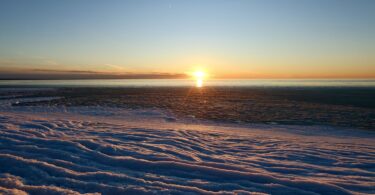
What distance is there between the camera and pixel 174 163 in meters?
7.66

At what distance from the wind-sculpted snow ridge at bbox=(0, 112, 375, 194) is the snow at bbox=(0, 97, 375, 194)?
0.9 inches

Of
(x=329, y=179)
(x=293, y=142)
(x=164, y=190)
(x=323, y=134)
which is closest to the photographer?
(x=164, y=190)

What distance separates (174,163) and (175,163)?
3 cm

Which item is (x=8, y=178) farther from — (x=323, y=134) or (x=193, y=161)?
(x=323, y=134)

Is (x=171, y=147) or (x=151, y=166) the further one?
(x=171, y=147)

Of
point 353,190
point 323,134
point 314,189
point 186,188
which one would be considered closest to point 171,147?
point 186,188

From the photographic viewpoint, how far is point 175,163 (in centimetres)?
765

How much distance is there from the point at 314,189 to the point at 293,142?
5242mm

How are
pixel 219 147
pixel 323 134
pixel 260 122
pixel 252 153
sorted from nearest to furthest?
pixel 252 153, pixel 219 147, pixel 323 134, pixel 260 122

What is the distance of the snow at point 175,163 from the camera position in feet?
20.5

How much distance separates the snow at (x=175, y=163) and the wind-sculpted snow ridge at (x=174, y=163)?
2 centimetres

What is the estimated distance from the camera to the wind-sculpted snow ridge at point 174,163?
6.23 meters

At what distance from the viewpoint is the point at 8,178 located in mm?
6387

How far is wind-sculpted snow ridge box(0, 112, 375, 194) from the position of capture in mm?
6227
